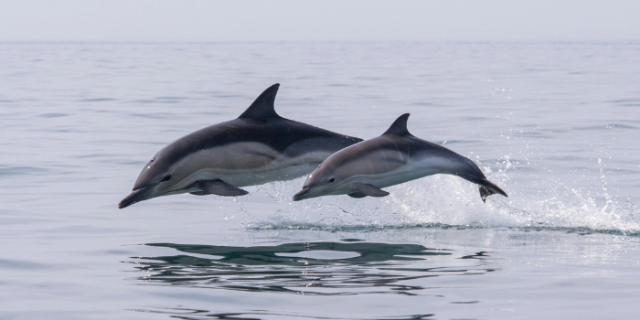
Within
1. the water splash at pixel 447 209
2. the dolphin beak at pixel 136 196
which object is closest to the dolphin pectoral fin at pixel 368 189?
the water splash at pixel 447 209

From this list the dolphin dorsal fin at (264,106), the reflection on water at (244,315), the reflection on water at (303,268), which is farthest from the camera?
the dolphin dorsal fin at (264,106)

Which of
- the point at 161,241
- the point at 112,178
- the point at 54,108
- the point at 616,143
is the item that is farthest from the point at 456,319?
the point at 54,108

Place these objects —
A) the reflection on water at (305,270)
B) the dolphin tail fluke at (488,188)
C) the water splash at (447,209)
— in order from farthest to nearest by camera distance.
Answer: the water splash at (447,209) → the dolphin tail fluke at (488,188) → the reflection on water at (305,270)

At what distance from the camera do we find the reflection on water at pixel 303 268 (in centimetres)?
638

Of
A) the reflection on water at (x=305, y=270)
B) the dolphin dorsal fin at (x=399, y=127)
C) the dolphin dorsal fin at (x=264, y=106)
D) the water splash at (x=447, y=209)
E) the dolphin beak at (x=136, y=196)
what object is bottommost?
the reflection on water at (x=305, y=270)

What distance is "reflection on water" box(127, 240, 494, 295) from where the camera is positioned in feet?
20.9

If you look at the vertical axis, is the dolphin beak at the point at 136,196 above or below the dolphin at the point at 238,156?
below

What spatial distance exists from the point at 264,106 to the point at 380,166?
1271 mm

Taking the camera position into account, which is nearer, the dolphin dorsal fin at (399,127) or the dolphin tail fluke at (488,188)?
the dolphin dorsal fin at (399,127)

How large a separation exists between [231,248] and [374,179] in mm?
1535

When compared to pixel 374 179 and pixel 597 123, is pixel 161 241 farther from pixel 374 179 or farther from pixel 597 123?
pixel 597 123

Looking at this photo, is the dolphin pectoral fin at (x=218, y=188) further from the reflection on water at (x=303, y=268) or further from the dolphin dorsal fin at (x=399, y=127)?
the dolphin dorsal fin at (x=399, y=127)

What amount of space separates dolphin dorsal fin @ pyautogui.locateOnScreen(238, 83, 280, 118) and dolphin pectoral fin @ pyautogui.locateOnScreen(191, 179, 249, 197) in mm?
819

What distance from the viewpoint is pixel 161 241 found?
28.1 ft
